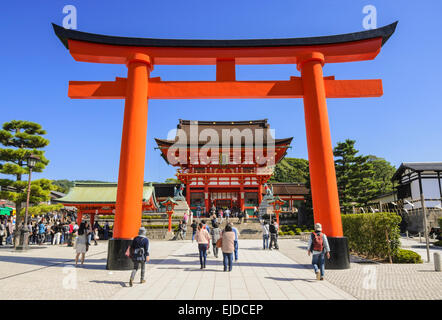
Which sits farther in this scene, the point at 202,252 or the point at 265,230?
the point at 265,230

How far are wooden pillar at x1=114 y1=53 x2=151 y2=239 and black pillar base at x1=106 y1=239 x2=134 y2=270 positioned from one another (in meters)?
0.19

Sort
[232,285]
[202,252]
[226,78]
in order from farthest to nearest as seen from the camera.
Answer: [226,78]
[202,252]
[232,285]

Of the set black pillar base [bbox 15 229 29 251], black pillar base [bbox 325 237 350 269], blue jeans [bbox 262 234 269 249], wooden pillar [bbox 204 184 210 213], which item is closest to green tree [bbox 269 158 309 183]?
wooden pillar [bbox 204 184 210 213]

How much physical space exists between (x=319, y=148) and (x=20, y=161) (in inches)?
676

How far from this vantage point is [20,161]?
1619cm

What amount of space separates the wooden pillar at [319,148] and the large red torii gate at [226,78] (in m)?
0.03

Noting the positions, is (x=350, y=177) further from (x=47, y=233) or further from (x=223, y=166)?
(x=47, y=233)

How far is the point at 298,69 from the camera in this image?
388 inches

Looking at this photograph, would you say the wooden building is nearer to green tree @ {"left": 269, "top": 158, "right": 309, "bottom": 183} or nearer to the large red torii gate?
the large red torii gate

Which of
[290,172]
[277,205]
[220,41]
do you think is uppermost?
[290,172]

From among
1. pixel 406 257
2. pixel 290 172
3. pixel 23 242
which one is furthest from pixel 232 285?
pixel 290 172

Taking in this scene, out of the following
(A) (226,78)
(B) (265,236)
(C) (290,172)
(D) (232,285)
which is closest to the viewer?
(D) (232,285)

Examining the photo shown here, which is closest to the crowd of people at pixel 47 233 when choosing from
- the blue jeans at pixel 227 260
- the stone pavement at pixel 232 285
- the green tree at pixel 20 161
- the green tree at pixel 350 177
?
the green tree at pixel 20 161

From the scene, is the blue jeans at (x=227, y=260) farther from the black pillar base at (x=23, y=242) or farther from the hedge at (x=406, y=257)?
the black pillar base at (x=23, y=242)
